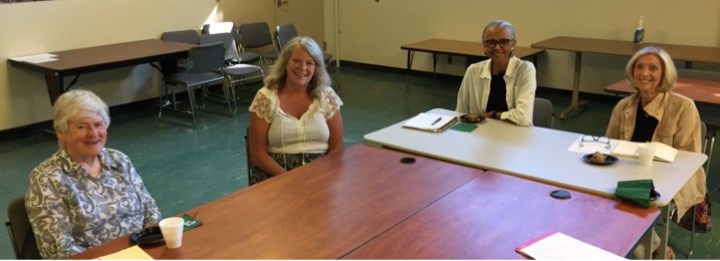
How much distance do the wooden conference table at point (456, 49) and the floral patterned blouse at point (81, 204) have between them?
4.68m

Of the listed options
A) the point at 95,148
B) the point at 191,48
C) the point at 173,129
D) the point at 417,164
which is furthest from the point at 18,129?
the point at 417,164

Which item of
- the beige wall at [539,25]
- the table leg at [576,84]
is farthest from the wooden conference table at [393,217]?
the beige wall at [539,25]

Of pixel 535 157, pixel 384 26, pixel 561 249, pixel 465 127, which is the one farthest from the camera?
pixel 384 26

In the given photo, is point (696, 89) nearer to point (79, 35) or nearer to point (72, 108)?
point (72, 108)

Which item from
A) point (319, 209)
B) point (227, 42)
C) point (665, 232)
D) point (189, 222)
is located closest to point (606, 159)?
point (665, 232)

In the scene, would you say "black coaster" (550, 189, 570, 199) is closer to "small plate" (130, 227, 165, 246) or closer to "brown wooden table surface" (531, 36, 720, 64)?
"small plate" (130, 227, 165, 246)

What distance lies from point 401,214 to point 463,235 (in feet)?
0.84

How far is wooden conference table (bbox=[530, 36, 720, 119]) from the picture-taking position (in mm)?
5168

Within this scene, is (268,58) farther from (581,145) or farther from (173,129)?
(581,145)

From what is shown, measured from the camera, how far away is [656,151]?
262cm

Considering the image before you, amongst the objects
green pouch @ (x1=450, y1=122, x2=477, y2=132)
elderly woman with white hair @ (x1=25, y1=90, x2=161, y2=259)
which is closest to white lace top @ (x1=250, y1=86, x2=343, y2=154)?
green pouch @ (x1=450, y1=122, x2=477, y2=132)

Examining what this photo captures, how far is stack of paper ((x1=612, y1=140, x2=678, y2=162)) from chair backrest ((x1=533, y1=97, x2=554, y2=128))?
2.28 ft

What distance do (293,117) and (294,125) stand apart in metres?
0.04

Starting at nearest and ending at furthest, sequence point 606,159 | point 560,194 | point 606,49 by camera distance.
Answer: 1. point 560,194
2. point 606,159
3. point 606,49
